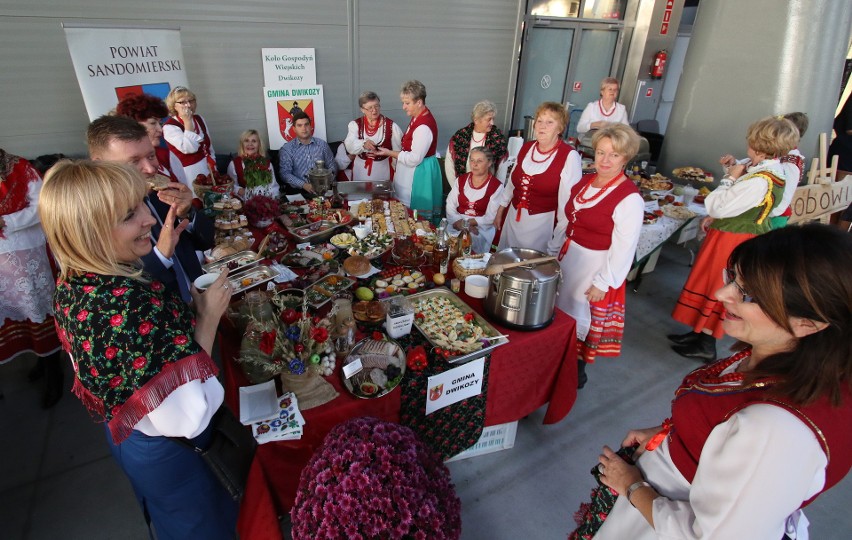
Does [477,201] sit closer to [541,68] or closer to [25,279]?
[25,279]

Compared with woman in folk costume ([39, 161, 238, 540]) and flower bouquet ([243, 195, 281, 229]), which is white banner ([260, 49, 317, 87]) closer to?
flower bouquet ([243, 195, 281, 229])

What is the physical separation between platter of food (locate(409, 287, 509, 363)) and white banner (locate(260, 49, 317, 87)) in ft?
14.4

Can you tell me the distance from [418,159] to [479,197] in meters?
1.13

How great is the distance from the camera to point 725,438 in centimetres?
107

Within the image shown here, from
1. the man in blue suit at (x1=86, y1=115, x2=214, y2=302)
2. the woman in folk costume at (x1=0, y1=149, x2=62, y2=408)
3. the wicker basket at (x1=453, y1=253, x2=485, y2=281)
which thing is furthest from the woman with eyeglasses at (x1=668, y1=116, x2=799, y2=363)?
the woman in folk costume at (x1=0, y1=149, x2=62, y2=408)

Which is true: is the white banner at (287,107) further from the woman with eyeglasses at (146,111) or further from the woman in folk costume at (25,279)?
the woman in folk costume at (25,279)

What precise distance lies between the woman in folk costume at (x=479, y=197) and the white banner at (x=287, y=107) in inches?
118

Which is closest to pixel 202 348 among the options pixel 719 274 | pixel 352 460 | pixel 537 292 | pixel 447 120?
pixel 352 460

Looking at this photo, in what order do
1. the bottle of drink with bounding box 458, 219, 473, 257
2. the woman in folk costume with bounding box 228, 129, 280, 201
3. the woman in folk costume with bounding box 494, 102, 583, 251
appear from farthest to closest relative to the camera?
the woman in folk costume with bounding box 228, 129, 280, 201 → the woman in folk costume with bounding box 494, 102, 583, 251 → the bottle of drink with bounding box 458, 219, 473, 257

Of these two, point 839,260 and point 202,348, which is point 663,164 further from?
point 202,348

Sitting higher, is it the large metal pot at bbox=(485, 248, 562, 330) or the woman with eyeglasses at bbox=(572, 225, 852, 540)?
the woman with eyeglasses at bbox=(572, 225, 852, 540)

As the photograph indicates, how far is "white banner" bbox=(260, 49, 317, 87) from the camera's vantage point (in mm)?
5418

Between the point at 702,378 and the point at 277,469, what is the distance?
1584mm

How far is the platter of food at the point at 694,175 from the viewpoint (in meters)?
5.14
